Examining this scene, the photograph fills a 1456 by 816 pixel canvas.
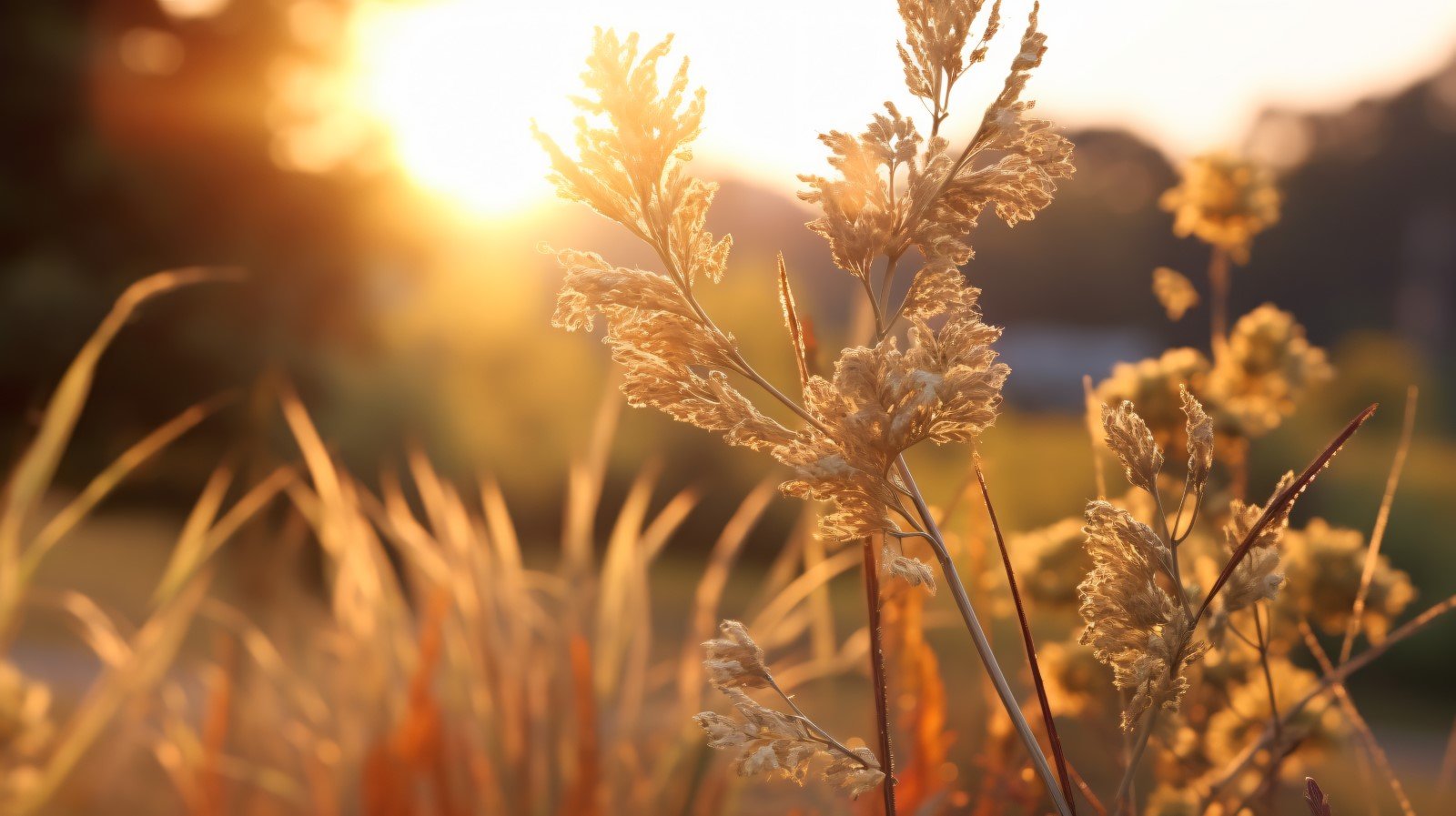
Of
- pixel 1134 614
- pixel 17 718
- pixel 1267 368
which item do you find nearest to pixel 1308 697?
pixel 1134 614

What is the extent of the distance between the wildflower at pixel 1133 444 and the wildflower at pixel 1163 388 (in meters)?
0.54

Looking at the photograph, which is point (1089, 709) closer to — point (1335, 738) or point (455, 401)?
point (1335, 738)

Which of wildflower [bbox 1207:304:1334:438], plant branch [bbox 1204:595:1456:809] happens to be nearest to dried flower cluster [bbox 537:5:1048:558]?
plant branch [bbox 1204:595:1456:809]

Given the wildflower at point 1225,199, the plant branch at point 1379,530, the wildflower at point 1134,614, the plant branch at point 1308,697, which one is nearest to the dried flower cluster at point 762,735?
the wildflower at point 1134,614

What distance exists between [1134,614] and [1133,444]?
81mm

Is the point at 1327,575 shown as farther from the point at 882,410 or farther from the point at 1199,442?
the point at 882,410

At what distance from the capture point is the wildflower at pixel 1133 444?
0.57 metres

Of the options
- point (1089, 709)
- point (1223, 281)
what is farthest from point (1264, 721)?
point (1223, 281)

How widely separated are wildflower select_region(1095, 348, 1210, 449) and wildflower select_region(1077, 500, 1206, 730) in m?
0.56

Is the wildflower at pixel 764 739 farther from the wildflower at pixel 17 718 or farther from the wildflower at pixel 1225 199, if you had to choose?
the wildflower at pixel 17 718

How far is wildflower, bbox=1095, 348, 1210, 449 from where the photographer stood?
1109mm

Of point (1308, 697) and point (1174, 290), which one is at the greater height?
point (1174, 290)

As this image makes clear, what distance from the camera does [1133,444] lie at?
58 centimetres

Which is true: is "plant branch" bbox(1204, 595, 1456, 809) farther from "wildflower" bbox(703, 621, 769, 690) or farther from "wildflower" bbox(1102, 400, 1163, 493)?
"wildflower" bbox(703, 621, 769, 690)
